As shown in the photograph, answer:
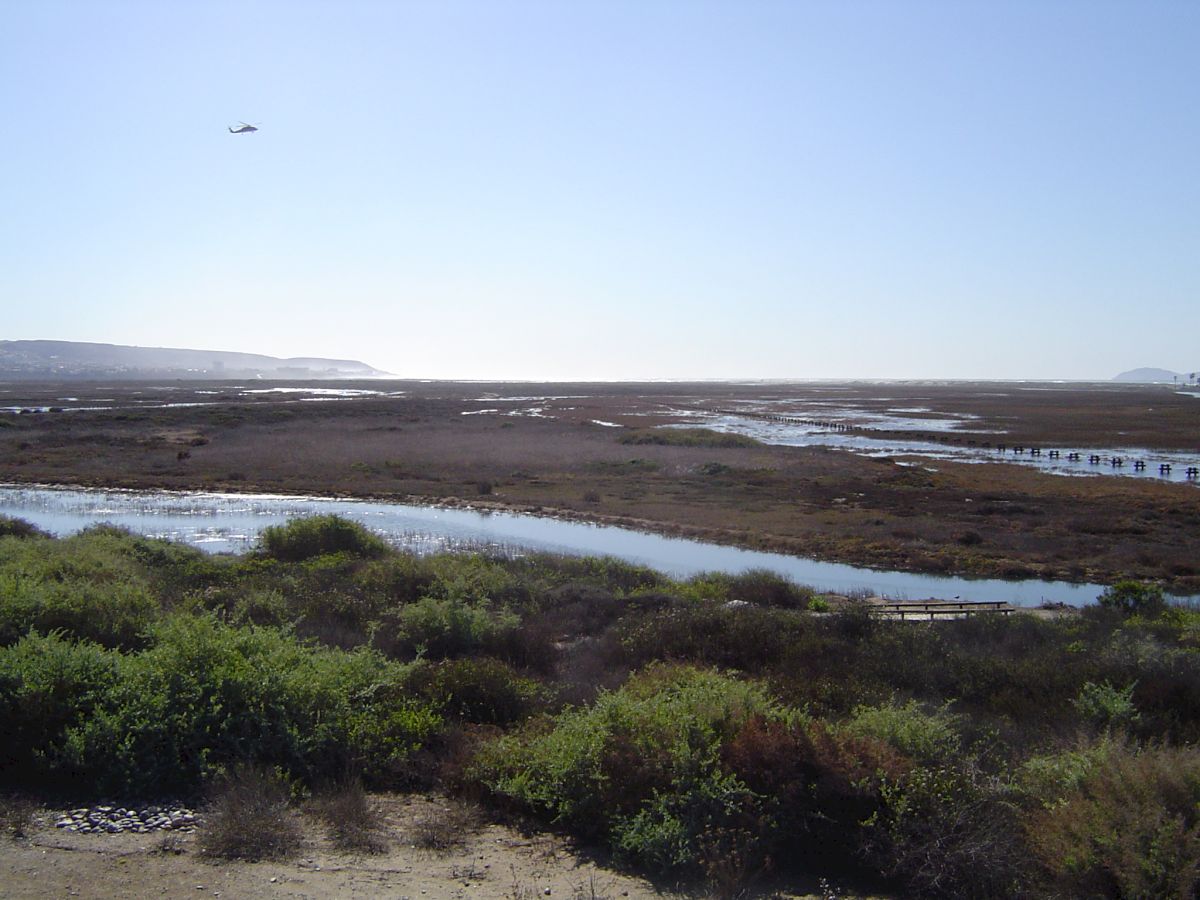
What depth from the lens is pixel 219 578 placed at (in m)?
16.6

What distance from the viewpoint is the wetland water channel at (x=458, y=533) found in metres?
22.5

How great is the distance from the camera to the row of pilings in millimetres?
46009

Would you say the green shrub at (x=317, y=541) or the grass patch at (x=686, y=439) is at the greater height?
the grass patch at (x=686, y=439)

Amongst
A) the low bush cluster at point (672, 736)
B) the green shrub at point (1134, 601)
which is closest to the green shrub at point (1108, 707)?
the low bush cluster at point (672, 736)

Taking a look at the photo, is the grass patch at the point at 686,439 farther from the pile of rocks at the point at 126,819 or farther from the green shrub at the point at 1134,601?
the pile of rocks at the point at 126,819

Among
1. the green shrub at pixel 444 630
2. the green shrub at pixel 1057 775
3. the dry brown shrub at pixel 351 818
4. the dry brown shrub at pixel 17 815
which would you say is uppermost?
the green shrub at pixel 1057 775

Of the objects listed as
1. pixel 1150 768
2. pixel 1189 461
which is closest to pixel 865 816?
pixel 1150 768

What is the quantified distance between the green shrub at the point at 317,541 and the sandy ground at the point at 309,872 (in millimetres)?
14397

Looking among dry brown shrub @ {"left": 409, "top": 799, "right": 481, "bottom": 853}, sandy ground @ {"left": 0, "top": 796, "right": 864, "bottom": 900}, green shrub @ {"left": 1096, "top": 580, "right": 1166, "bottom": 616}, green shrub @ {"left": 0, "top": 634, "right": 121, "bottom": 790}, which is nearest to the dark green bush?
sandy ground @ {"left": 0, "top": 796, "right": 864, "bottom": 900}

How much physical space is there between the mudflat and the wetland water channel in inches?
50.0

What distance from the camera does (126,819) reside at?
634 centimetres

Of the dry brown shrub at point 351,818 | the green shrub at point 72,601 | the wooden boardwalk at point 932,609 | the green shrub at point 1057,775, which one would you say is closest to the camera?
the dry brown shrub at point 351,818

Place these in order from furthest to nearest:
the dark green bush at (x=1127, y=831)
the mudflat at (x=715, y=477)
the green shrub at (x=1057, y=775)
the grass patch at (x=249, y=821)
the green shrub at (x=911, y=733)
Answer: the mudflat at (x=715, y=477) → the green shrub at (x=911, y=733) → the green shrub at (x=1057, y=775) → the grass patch at (x=249, y=821) → the dark green bush at (x=1127, y=831)

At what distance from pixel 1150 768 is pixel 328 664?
693cm
